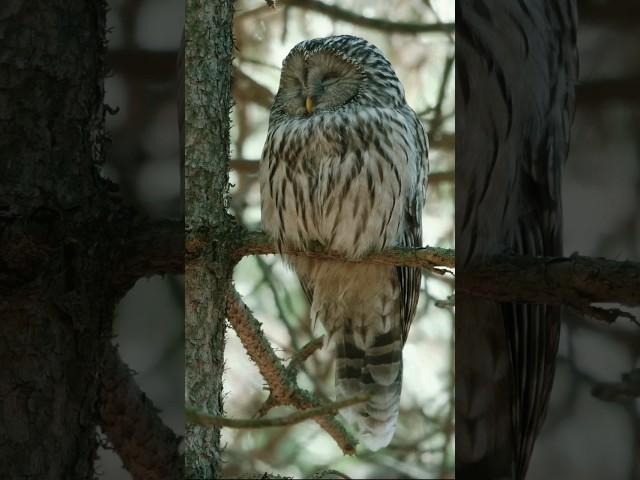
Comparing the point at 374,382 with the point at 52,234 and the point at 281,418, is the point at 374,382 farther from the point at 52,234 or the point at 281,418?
the point at 52,234

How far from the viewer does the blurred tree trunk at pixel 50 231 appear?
0.89 meters

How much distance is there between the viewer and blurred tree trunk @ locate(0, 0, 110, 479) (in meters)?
0.89


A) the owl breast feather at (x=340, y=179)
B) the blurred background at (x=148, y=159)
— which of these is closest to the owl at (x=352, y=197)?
the owl breast feather at (x=340, y=179)

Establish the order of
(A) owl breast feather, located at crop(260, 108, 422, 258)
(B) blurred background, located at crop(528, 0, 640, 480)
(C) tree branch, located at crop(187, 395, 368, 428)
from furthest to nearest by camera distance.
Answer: (A) owl breast feather, located at crop(260, 108, 422, 258) → (C) tree branch, located at crop(187, 395, 368, 428) → (B) blurred background, located at crop(528, 0, 640, 480)

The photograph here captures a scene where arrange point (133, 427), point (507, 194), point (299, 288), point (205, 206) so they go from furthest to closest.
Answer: point (299, 288)
point (205, 206)
point (133, 427)
point (507, 194)

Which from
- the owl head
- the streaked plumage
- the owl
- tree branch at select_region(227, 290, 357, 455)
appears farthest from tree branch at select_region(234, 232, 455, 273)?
the streaked plumage

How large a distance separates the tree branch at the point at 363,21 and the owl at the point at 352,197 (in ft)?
0.21

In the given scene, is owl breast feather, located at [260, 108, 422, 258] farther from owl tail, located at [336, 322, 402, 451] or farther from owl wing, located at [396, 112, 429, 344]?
owl tail, located at [336, 322, 402, 451]

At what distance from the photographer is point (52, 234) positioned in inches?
34.9

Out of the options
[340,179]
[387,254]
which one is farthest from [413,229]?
[340,179]

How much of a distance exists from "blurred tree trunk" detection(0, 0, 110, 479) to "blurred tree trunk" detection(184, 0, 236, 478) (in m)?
0.52

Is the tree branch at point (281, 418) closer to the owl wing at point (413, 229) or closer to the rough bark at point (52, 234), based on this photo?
the rough bark at point (52, 234)

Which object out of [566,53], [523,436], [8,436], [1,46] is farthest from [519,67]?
[8,436]

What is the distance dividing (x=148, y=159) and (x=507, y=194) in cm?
46
